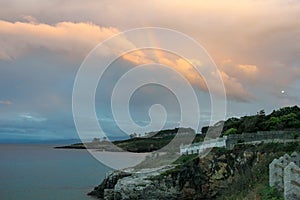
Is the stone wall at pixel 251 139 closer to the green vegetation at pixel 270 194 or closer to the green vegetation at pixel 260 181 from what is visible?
the green vegetation at pixel 260 181

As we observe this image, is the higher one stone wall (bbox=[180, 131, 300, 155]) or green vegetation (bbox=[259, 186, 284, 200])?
stone wall (bbox=[180, 131, 300, 155])

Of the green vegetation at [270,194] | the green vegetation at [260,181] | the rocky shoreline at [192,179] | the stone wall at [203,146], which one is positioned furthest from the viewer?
the stone wall at [203,146]

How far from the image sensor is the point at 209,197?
33312 millimetres

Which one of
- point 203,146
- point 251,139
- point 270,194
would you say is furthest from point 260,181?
point 203,146

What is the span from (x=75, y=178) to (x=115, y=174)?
63.8 ft

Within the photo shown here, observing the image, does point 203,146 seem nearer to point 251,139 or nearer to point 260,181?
point 251,139

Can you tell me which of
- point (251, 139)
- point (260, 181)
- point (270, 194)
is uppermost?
point (251, 139)

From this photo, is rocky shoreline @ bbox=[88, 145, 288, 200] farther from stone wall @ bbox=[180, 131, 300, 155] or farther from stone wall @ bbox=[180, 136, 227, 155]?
stone wall @ bbox=[180, 136, 227, 155]

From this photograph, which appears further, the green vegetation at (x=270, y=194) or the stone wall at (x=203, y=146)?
the stone wall at (x=203, y=146)

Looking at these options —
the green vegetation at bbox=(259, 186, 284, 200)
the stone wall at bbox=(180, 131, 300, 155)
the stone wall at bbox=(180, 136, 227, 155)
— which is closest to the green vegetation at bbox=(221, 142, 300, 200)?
the green vegetation at bbox=(259, 186, 284, 200)

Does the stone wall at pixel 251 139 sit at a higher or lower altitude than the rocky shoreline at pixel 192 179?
higher

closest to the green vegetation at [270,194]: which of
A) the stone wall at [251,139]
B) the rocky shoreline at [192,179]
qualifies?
the rocky shoreline at [192,179]

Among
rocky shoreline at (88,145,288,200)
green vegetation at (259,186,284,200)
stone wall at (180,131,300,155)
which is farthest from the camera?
rocky shoreline at (88,145,288,200)

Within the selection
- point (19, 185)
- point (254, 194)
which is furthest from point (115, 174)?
point (254, 194)
